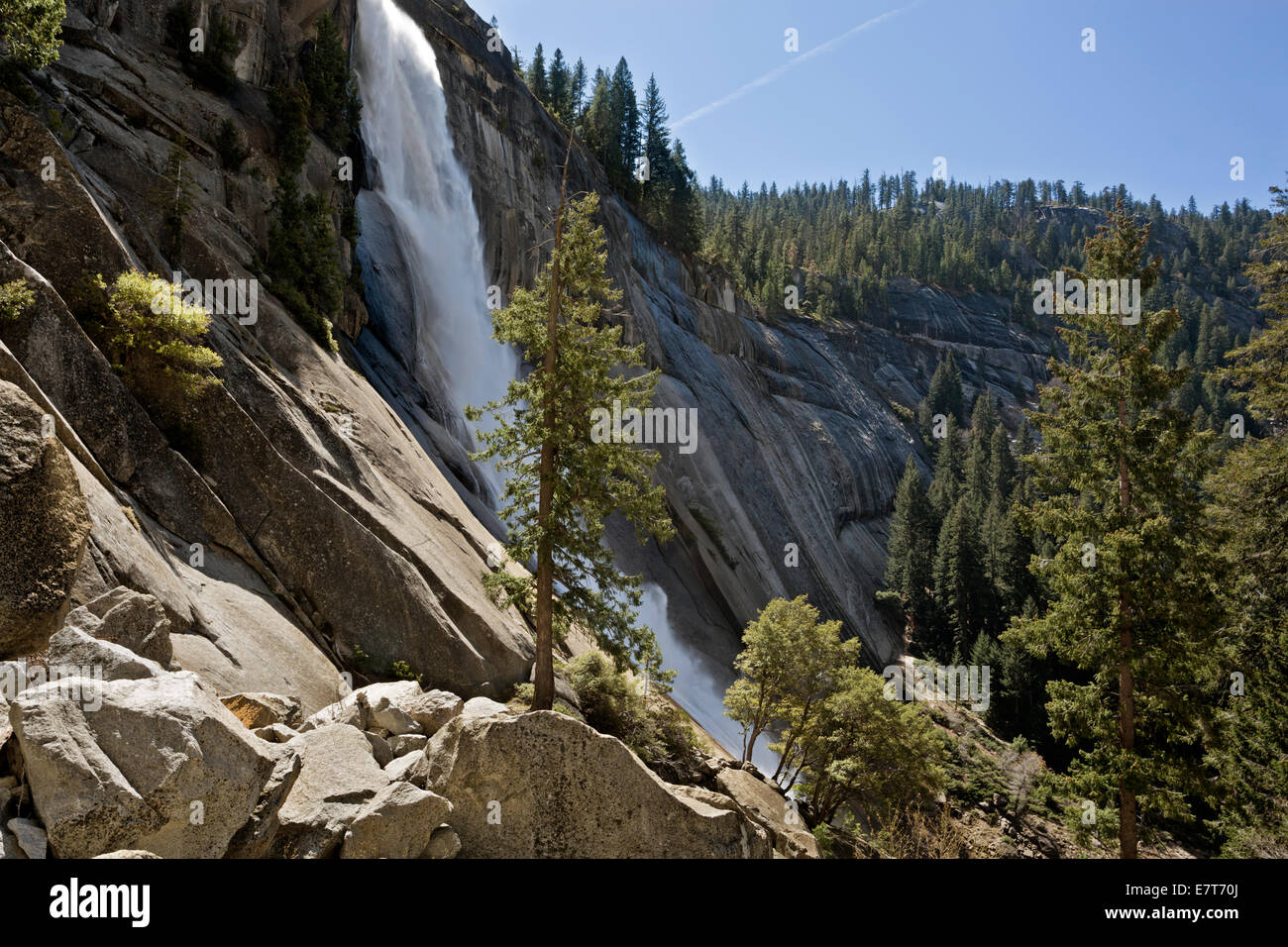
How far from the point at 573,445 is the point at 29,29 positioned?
Result: 15699 mm

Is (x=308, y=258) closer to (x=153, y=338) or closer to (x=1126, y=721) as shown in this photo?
(x=153, y=338)

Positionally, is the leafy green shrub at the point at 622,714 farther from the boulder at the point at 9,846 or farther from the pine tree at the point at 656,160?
the pine tree at the point at 656,160

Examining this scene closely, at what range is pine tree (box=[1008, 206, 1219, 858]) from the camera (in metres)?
15.1

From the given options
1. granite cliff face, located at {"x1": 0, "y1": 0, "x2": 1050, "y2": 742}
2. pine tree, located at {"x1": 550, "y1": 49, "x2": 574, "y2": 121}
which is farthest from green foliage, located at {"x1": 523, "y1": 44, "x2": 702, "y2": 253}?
granite cliff face, located at {"x1": 0, "y1": 0, "x2": 1050, "y2": 742}

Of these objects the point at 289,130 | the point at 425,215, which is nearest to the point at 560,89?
the point at 425,215

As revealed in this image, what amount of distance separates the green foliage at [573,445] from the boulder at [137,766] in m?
6.30

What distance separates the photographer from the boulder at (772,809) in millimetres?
14852

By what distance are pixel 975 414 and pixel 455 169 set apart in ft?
230

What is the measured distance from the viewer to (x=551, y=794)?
9.90 metres

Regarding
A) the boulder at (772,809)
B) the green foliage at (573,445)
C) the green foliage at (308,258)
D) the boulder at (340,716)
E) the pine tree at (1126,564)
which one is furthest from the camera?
the green foliage at (308,258)

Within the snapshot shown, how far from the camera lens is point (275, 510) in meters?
15.0

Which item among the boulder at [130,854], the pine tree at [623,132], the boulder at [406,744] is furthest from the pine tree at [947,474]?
the boulder at [130,854]

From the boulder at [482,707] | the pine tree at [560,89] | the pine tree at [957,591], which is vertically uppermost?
the pine tree at [560,89]
